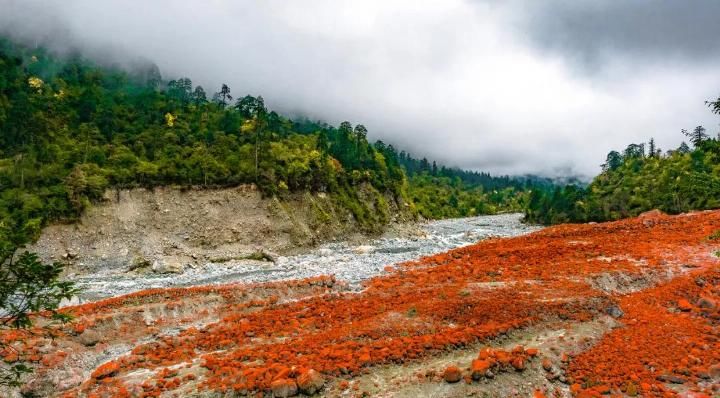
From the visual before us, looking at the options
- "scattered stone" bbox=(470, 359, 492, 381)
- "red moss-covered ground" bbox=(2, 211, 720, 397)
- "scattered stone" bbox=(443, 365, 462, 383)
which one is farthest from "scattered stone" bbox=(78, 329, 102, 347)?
"scattered stone" bbox=(470, 359, 492, 381)

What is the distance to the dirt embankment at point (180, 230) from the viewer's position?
3772cm

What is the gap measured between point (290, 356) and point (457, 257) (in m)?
19.3

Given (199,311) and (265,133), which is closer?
(199,311)

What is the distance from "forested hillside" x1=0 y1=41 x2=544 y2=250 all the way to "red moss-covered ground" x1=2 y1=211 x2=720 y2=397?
23.7 meters

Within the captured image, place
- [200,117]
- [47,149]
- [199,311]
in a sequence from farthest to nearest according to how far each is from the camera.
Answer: [200,117]
[47,149]
[199,311]

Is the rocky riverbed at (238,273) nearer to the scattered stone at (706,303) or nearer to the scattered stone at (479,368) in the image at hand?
the scattered stone at (479,368)

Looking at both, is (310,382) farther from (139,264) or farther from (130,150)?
(130,150)

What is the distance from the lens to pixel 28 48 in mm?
86500

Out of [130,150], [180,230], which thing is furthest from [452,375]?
[130,150]

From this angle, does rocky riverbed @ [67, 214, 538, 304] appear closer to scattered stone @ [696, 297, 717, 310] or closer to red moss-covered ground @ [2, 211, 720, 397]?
red moss-covered ground @ [2, 211, 720, 397]

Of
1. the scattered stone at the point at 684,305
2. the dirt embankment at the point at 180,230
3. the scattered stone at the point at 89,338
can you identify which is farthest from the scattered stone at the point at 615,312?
the dirt embankment at the point at 180,230

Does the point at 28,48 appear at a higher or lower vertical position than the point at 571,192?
higher

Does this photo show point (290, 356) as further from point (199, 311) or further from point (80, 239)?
point (80, 239)

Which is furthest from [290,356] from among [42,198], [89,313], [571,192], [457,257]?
[571,192]
